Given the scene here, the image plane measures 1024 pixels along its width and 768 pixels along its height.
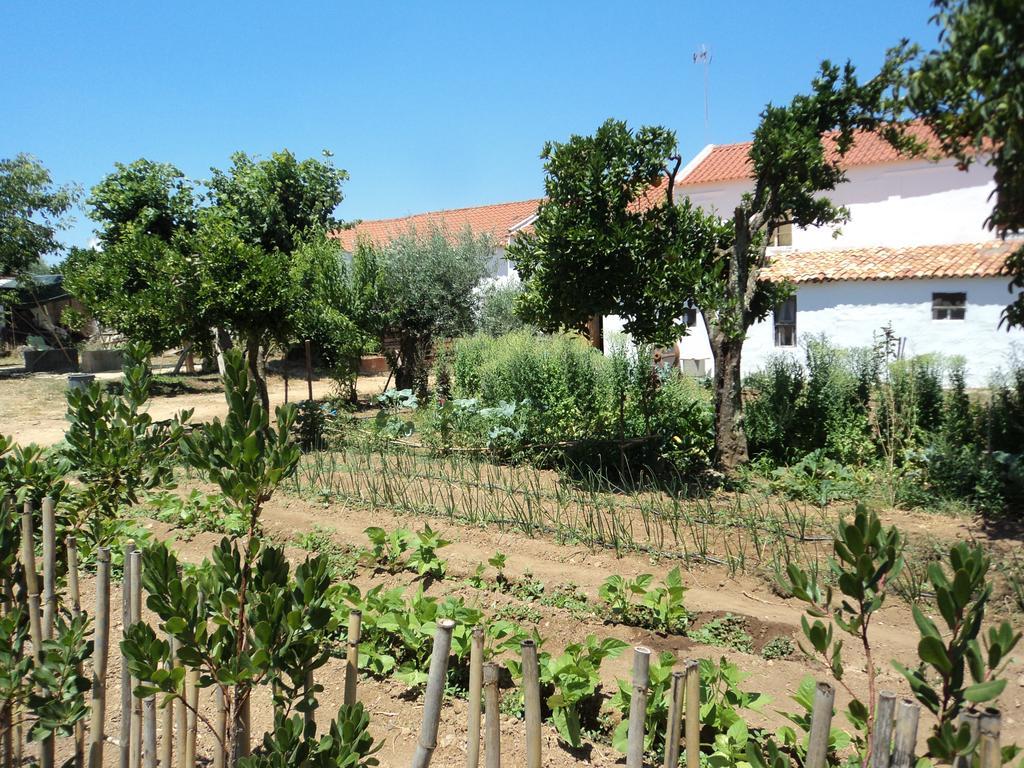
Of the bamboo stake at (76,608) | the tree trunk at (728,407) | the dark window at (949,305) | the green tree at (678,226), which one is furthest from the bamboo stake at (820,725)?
the dark window at (949,305)

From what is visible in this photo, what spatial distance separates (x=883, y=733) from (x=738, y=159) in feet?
74.1

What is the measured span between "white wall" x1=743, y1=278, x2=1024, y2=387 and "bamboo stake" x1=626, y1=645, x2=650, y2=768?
46.3 ft

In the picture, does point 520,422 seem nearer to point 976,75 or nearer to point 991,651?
point 976,75

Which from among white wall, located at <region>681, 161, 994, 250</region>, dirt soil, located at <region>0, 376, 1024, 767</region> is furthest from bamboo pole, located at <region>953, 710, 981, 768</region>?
white wall, located at <region>681, 161, 994, 250</region>

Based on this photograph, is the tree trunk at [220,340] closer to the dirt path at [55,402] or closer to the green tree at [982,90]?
the dirt path at [55,402]

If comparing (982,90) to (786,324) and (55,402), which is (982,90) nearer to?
(786,324)

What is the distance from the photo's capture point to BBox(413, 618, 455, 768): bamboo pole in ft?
7.22

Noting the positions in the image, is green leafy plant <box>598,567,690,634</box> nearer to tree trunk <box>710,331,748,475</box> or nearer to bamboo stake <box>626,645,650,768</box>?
bamboo stake <box>626,645,650,768</box>

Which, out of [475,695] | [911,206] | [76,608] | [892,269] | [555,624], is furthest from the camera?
[911,206]

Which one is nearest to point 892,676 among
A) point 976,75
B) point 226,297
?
point 976,75

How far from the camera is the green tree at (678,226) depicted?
303 inches

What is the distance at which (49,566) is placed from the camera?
287 centimetres

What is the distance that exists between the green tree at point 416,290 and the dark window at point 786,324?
7.27 m

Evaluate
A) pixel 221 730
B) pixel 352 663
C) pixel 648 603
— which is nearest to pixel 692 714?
pixel 352 663
